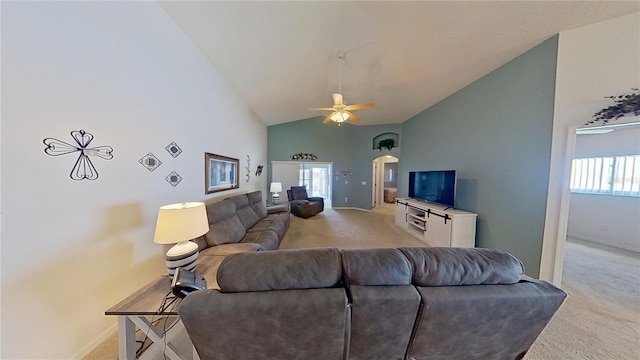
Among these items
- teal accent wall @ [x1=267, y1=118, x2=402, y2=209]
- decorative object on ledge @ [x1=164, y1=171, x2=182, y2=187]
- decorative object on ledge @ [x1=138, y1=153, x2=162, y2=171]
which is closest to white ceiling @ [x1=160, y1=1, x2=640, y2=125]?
decorative object on ledge @ [x1=138, y1=153, x2=162, y2=171]

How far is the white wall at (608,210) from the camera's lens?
374cm

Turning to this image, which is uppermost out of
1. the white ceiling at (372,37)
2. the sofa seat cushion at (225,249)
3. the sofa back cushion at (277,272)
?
the white ceiling at (372,37)

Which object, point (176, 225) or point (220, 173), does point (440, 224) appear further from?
point (220, 173)

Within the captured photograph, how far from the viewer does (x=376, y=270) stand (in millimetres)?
1104

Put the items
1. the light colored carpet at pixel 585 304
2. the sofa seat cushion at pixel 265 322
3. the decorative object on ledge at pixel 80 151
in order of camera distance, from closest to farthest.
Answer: the sofa seat cushion at pixel 265 322 < the decorative object on ledge at pixel 80 151 < the light colored carpet at pixel 585 304

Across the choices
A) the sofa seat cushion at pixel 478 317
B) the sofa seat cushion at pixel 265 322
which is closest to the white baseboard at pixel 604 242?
the sofa seat cushion at pixel 478 317

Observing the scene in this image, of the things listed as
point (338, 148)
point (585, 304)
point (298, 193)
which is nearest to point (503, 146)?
point (585, 304)

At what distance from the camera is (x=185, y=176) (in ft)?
8.82

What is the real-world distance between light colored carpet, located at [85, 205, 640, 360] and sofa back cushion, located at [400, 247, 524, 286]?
113cm

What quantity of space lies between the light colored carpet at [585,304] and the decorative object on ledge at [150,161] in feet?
4.95

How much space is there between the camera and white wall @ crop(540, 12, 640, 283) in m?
2.17

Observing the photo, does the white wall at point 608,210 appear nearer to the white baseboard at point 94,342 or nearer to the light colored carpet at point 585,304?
the light colored carpet at point 585,304

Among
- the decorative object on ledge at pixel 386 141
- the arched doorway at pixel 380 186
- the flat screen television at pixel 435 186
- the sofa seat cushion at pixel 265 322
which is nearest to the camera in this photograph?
the sofa seat cushion at pixel 265 322

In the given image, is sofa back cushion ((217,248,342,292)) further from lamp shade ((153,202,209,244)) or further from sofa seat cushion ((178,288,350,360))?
lamp shade ((153,202,209,244))
